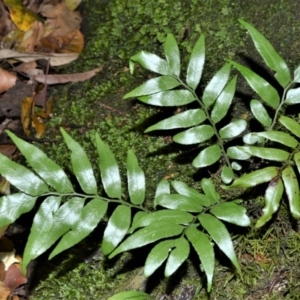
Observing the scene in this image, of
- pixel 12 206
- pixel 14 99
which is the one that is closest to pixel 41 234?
pixel 12 206

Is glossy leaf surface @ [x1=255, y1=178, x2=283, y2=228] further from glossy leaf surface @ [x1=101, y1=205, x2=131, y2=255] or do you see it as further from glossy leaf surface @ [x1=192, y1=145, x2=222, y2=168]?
glossy leaf surface @ [x1=101, y1=205, x2=131, y2=255]

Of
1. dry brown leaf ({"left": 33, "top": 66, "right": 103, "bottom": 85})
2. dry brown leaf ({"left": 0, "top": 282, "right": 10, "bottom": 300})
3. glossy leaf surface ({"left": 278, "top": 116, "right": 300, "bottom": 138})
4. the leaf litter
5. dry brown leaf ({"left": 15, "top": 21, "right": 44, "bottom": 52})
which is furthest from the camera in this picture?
dry brown leaf ({"left": 15, "top": 21, "right": 44, "bottom": 52})

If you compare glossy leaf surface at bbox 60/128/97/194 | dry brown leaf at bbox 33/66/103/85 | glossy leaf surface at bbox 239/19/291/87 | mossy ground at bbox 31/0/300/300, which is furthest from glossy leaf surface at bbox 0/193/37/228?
dry brown leaf at bbox 33/66/103/85

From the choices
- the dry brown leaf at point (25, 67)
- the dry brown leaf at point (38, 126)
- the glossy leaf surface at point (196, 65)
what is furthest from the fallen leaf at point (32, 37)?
the glossy leaf surface at point (196, 65)

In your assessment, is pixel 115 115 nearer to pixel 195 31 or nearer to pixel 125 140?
pixel 125 140

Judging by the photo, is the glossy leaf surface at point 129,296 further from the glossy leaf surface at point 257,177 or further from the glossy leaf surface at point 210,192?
the glossy leaf surface at point 257,177
